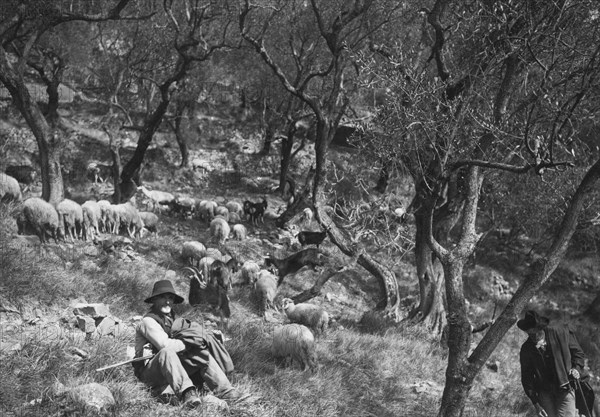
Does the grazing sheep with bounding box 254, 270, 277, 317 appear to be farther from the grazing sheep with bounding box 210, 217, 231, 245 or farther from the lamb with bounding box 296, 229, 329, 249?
the lamb with bounding box 296, 229, 329, 249

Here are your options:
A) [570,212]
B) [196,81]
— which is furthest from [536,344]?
[196,81]

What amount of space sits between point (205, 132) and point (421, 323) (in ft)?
62.6

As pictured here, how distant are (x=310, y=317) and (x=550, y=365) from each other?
4.61 metres

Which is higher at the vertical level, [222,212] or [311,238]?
[222,212]

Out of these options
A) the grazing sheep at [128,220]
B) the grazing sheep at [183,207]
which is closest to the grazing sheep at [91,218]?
the grazing sheep at [128,220]

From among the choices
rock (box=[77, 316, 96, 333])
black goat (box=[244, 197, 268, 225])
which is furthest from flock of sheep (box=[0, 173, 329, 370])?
rock (box=[77, 316, 96, 333])

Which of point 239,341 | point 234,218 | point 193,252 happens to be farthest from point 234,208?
point 239,341

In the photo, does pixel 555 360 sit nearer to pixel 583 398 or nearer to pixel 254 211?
pixel 583 398

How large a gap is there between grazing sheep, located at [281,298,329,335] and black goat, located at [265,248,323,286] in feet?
6.75

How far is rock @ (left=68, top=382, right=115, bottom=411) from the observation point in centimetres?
514

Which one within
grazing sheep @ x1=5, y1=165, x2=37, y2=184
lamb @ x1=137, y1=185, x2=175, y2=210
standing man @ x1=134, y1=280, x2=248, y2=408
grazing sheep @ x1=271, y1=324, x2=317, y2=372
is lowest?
grazing sheep @ x1=271, y1=324, x2=317, y2=372

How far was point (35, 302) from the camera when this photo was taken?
7.65 metres

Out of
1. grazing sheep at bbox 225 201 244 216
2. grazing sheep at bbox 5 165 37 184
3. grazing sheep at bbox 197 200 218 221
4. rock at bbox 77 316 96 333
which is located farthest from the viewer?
grazing sheep at bbox 225 201 244 216

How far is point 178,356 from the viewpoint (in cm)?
575
